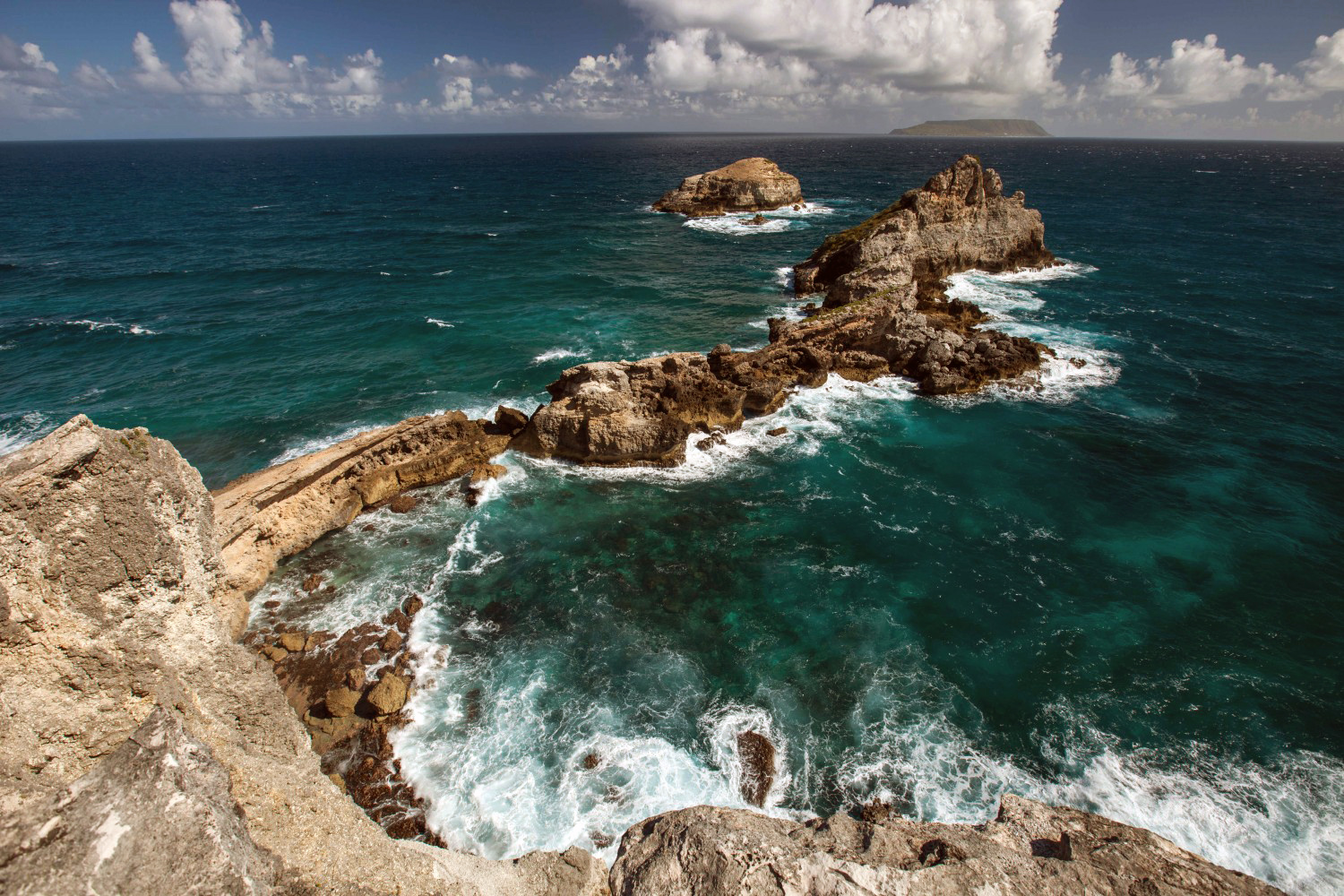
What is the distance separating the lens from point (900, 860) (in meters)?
9.25

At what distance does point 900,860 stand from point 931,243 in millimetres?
56696

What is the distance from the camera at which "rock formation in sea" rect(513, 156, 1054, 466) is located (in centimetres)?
2972

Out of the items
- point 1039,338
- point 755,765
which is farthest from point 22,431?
point 1039,338

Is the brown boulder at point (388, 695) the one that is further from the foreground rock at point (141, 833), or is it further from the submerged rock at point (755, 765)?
the submerged rock at point (755, 765)

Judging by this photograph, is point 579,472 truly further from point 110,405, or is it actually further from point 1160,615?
point 110,405

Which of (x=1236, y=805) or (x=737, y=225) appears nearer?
(x=1236, y=805)

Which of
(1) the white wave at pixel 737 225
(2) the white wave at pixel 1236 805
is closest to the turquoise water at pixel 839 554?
(2) the white wave at pixel 1236 805

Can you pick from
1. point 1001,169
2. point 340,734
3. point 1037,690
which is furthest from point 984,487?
point 1001,169

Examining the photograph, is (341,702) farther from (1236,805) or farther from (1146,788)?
(1236,805)

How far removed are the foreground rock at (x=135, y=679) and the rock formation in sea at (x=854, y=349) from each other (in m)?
20.0

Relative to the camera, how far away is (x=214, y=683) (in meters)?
10.1

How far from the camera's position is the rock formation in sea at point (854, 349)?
29719mm

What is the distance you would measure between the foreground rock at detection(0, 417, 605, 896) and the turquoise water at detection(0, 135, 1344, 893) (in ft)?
21.2

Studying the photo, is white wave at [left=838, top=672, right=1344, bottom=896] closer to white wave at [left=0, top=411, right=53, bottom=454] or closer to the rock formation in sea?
the rock formation in sea
